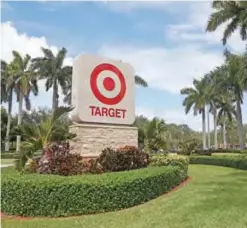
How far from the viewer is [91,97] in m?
15.1

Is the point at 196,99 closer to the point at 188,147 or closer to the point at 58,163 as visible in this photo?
the point at 188,147

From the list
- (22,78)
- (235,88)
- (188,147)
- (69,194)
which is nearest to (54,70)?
(22,78)

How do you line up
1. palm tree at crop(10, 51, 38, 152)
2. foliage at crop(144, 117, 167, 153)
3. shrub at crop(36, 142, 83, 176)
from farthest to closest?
palm tree at crop(10, 51, 38, 152) < foliage at crop(144, 117, 167, 153) < shrub at crop(36, 142, 83, 176)

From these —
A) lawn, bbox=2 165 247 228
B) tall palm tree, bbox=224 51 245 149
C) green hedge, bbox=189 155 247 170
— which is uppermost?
tall palm tree, bbox=224 51 245 149

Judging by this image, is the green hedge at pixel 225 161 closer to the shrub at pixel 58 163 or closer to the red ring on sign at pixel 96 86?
the red ring on sign at pixel 96 86

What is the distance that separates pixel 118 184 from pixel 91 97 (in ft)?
19.0

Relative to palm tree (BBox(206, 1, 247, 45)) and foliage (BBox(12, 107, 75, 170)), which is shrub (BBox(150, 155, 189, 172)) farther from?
palm tree (BBox(206, 1, 247, 45))

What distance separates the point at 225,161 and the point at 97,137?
40.2 ft

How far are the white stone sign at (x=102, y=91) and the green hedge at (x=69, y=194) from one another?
4828 millimetres

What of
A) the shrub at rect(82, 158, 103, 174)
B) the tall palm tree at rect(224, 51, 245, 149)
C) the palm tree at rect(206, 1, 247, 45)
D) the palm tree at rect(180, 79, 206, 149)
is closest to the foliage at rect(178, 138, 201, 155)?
the tall palm tree at rect(224, 51, 245, 149)

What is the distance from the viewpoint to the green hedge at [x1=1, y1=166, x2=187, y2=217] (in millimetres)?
9633

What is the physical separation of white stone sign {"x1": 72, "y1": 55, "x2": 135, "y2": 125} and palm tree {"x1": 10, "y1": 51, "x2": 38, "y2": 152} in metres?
36.0

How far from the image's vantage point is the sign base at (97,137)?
1473 centimetres

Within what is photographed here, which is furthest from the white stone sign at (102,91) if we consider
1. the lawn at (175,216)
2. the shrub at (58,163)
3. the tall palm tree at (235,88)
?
the tall palm tree at (235,88)
